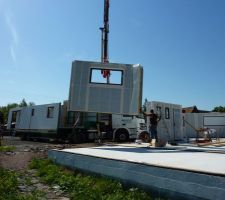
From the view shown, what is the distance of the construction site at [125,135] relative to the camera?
528 cm

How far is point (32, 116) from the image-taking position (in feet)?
83.4

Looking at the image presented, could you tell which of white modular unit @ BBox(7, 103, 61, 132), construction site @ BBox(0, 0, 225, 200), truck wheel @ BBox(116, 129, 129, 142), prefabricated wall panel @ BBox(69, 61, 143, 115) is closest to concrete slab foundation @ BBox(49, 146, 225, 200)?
construction site @ BBox(0, 0, 225, 200)

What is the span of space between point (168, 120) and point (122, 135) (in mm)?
3539

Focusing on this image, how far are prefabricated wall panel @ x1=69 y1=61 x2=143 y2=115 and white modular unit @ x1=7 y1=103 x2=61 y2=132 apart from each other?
9.93m

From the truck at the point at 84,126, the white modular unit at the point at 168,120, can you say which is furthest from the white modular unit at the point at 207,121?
the truck at the point at 84,126

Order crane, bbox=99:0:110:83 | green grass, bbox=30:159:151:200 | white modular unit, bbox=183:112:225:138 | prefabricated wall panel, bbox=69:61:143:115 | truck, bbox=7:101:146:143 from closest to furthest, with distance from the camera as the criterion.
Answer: green grass, bbox=30:159:151:200 → prefabricated wall panel, bbox=69:61:143:115 → truck, bbox=7:101:146:143 → crane, bbox=99:0:110:83 → white modular unit, bbox=183:112:225:138

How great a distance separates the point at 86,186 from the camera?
6961 millimetres

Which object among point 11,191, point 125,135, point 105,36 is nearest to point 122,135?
point 125,135

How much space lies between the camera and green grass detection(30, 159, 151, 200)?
596 cm

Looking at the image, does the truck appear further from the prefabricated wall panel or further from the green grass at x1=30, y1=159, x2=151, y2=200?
the green grass at x1=30, y1=159, x2=151, y2=200

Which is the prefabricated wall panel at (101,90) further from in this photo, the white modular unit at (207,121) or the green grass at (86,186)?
the white modular unit at (207,121)

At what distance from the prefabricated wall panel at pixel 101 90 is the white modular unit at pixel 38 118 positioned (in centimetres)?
993

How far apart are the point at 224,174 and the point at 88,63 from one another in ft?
28.0

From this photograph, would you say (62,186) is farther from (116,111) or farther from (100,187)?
(116,111)
